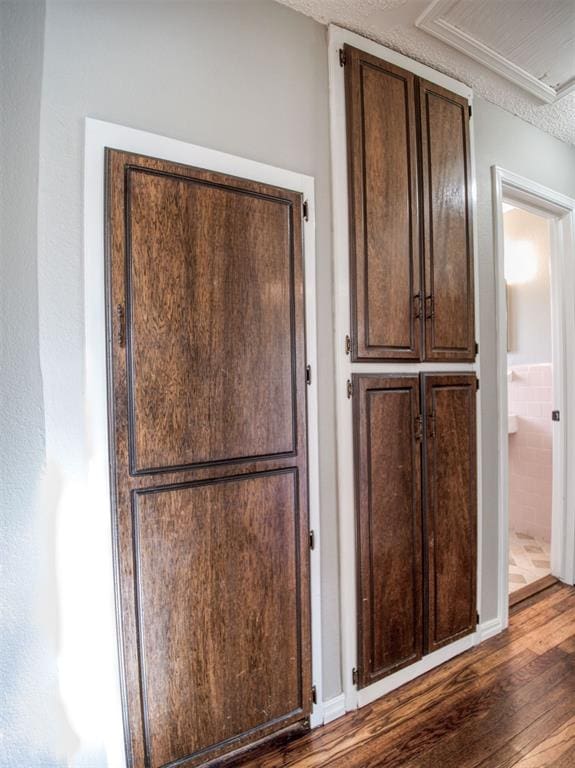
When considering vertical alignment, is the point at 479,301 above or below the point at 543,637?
above

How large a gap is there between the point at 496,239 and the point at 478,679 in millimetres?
2083

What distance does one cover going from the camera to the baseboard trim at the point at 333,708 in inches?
58.8

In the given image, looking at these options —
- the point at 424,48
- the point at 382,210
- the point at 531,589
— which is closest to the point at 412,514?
the point at 382,210

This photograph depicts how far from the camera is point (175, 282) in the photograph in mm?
1207

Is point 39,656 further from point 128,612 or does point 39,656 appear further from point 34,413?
point 34,413

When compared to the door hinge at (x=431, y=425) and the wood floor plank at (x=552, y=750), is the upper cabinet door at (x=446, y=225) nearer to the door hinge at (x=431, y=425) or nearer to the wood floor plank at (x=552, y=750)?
the door hinge at (x=431, y=425)

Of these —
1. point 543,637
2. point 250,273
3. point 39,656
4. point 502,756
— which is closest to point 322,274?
point 250,273

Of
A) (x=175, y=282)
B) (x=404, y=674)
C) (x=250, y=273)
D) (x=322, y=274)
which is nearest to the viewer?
(x=175, y=282)

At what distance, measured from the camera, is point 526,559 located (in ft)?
9.38

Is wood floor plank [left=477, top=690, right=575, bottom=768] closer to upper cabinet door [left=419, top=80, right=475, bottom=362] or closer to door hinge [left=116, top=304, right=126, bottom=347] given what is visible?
upper cabinet door [left=419, top=80, right=475, bottom=362]

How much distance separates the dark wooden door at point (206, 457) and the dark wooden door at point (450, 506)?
2.14 feet

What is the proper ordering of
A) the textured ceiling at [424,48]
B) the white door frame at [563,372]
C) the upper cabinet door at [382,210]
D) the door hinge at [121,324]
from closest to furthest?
the door hinge at [121,324] → the textured ceiling at [424,48] → the upper cabinet door at [382,210] → the white door frame at [563,372]

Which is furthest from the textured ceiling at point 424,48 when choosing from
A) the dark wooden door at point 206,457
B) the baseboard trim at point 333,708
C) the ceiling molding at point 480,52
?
the baseboard trim at point 333,708

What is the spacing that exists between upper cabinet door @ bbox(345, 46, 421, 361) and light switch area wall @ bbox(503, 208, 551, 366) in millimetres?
1977
